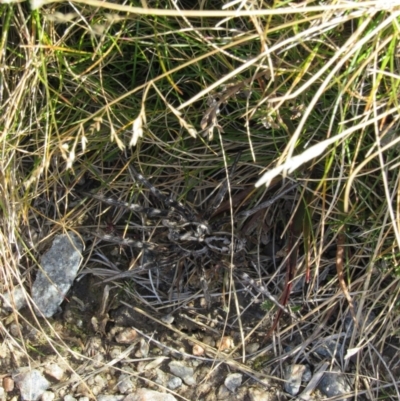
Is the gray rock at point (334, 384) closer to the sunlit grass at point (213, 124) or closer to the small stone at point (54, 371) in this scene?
the sunlit grass at point (213, 124)

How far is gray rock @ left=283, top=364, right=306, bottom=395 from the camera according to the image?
1509mm

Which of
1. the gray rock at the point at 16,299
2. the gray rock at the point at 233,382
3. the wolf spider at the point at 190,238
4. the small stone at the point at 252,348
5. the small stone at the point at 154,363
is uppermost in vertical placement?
the wolf spider at the point at 190,238

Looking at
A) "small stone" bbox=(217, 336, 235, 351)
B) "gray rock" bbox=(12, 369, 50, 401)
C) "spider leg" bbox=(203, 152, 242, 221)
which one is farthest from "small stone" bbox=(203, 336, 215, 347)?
"gray rock" bbox=(12, 369, 50, 401)

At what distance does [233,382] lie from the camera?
60.1 inches

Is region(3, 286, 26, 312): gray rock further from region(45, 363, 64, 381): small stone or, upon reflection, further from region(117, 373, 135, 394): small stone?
region(117, 373, 135, 394): small stone

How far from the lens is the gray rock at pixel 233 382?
1.52 metres

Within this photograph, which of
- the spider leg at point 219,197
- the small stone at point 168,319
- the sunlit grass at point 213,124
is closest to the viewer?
the sunlit grass at point 213,124

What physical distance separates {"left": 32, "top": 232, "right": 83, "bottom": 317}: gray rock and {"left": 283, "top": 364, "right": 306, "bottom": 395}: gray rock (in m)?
0.62

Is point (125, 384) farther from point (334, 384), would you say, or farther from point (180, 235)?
point (334, 384)

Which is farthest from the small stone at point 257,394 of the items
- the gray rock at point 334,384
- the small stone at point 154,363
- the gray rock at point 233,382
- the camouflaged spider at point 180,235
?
the camouflaged spider at point 180,235

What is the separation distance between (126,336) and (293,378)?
1.47 ft

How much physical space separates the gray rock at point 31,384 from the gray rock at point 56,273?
0.52ft

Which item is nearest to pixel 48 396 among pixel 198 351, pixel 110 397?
pixel 110 397

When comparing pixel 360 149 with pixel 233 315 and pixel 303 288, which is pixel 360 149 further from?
pixel 233 315
